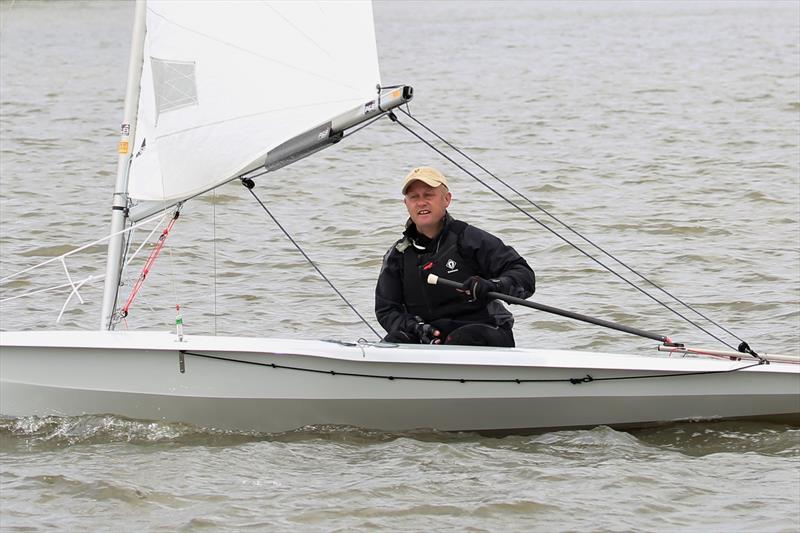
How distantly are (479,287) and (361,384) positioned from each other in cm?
63

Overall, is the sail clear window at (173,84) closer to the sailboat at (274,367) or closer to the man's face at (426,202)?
the sailboat at (274,367)

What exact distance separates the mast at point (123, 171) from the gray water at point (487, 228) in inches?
10.5

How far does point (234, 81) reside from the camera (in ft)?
18.8

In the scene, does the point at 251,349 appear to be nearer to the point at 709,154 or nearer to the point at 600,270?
the point at 600,270

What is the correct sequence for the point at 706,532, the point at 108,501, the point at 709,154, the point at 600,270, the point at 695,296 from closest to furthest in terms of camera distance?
the point at 706,532
the point at 108,501
the point at 695,296
the point at 600,270
the point at 709,154

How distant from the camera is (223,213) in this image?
10.7 metres

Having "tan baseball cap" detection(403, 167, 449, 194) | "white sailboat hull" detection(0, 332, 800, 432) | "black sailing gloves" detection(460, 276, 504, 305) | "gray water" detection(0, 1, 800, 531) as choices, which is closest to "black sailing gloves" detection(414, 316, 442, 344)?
"white sailboat hull" detection(0, 332, 800, 432)

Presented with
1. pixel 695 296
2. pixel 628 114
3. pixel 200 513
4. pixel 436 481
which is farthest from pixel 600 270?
pixel 628 114

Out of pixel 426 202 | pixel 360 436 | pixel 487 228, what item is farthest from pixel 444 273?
pixel 487 228

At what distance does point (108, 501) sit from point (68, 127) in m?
10.8

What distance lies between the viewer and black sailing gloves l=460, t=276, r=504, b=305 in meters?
5.14

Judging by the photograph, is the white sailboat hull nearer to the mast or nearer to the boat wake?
the boat wake

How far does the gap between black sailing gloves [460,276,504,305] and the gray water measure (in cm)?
62

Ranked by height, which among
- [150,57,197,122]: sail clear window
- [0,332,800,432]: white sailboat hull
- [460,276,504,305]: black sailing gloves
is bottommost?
[0,332,800,432]: white sailboat hull
